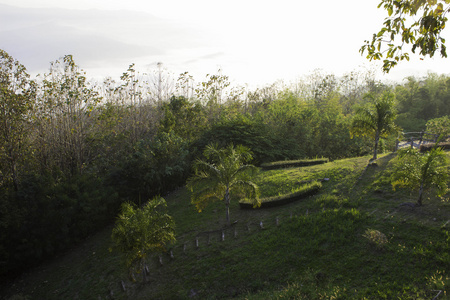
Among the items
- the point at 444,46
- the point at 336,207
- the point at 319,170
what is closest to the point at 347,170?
the point at 319,170

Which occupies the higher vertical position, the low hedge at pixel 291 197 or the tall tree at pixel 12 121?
the tall tree at pixel 12 121

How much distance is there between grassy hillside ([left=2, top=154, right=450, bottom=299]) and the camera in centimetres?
639

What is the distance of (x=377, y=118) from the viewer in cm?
1399

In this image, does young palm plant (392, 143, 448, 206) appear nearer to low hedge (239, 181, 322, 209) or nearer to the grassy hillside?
the grassy hillside

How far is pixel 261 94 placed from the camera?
35688mm

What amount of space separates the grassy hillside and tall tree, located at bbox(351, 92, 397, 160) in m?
2.53

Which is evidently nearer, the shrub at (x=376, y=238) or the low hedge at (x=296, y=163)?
the shrub at (x=376, y=238)

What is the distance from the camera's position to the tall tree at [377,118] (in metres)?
13.8

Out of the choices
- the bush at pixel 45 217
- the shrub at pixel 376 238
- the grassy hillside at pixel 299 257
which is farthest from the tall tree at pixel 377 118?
the bush at pixel 45 217

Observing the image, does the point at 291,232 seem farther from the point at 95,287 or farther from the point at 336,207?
the point at 95,287

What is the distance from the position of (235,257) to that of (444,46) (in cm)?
723

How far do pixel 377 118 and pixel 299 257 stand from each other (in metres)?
9.31

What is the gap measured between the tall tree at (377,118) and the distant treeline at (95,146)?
23.4 ft

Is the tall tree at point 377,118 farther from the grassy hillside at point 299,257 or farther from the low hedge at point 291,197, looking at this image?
the low hedge at point 291,197
